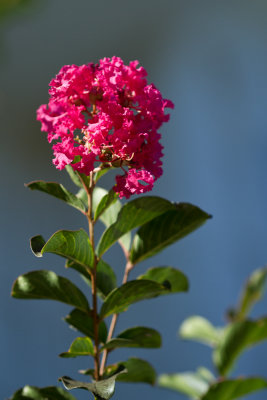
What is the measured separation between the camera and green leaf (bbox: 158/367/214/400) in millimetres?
1047

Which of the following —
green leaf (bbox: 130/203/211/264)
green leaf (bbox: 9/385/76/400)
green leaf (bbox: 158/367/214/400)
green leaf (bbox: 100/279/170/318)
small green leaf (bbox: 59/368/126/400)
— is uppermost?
green leaf (bbox: 130/203/211/264)

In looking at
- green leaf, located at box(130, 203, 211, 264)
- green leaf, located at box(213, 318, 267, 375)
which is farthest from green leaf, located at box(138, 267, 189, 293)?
green leaf, located at box(213, 318, 267, 375)

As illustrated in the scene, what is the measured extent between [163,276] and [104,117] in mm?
311

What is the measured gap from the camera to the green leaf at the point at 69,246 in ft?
1.89

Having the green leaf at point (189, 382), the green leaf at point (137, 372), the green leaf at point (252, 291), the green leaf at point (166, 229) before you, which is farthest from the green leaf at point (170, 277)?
the green leaf at point (252, 291)

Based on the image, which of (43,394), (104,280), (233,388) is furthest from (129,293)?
(233,388)

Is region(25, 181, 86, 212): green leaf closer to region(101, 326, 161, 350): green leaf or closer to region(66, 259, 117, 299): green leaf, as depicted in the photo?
region(66, 259, 117, 299): green leaf

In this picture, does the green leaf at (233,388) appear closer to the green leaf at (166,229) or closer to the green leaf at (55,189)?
the green leaf at (166,229)

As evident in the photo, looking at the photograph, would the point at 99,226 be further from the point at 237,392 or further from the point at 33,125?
the point at 237,392

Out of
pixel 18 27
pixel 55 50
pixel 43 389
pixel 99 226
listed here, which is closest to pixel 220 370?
pixel 43 389

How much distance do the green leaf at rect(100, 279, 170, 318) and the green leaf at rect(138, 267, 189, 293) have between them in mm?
93

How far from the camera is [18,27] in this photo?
311cm

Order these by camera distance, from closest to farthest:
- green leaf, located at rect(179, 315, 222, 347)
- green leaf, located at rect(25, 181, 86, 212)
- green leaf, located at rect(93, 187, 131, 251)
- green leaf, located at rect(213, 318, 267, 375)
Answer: green leaf, located at rect(25, 181, 86, 212) < green leaf, located at rect(93, 187, 131, 251) < green leaf, located at rect(213, 318, 267, 375) < green leaf, located at rect(179, 315, 222, 347)

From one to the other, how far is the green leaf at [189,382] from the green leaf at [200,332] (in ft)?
0.30
